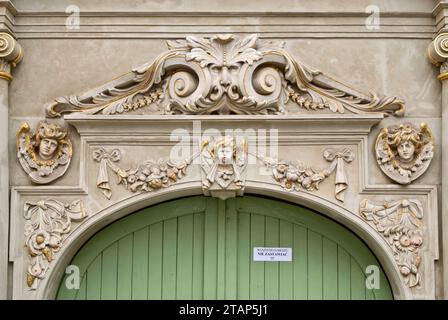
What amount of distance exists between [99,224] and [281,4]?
180 cm

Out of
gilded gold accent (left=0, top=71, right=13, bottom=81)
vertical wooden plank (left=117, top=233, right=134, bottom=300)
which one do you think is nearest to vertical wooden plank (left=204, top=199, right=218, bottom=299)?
vertical wooden plank (left=117, top=233, right=134, bottom=300)

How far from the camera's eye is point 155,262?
6.46 meters

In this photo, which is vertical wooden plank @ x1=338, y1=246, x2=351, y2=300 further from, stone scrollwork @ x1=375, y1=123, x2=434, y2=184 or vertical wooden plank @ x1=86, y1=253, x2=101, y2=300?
vertical wooden plank @ x1=86, y1=253, x2=101, y2=300

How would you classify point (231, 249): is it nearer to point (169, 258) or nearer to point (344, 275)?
point (169, 258)

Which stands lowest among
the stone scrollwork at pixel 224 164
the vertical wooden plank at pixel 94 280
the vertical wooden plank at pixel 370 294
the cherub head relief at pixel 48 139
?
the vertical wooden plank at pixel 370 294

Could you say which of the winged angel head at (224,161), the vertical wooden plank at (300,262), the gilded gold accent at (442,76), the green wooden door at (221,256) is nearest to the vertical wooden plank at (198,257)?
the green wooden door at (221,256)

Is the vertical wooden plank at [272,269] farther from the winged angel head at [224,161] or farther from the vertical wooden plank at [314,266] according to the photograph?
the winged angel head at [224,161]

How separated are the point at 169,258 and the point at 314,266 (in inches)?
36.1

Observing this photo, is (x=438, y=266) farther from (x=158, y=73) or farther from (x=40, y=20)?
(x=40, y=20)

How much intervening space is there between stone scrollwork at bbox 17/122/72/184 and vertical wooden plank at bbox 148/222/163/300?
704mm

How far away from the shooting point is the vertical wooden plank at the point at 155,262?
21.1 feet

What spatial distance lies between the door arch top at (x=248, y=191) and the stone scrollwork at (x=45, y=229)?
4 centimetres

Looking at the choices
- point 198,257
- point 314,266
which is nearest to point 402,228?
point 314,266

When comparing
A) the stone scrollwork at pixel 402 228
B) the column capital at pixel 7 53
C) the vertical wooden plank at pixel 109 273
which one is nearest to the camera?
the stone scrollwork at pixel 402 228
